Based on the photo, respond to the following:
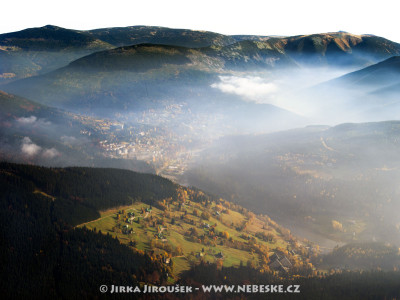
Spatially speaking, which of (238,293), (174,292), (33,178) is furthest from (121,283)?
(33,178)

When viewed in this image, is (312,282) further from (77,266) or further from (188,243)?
(77,266)

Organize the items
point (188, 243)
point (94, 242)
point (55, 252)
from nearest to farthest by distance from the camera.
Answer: point (55, 252) → point (94, 242) → point (188, 243)

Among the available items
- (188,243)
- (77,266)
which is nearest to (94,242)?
(77,266)

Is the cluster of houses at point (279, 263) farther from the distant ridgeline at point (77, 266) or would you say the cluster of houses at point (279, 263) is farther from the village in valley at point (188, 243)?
the distant ridgeline at point (77, 266)

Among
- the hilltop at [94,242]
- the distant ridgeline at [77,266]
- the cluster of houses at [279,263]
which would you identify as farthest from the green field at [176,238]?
the distant ridgeline at [77,266]

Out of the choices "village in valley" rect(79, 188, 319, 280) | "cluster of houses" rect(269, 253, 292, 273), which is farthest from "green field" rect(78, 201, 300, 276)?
"cluster of houses" rect(269, 253, 292, 273)

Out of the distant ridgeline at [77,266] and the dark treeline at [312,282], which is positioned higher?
the distant ridgeline at [77,266]

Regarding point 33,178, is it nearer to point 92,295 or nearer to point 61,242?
point 61,242

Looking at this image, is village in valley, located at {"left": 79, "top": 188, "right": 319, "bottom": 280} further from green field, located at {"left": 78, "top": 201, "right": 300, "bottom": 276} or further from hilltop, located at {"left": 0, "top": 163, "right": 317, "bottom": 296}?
hilltop, located at {"left": 0, "top": 163, "right": 317, "bottom": 296}

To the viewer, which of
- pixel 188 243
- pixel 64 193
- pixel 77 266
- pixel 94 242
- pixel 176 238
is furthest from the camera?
pixel 64 193

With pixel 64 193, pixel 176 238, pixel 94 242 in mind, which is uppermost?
pixel 64 193

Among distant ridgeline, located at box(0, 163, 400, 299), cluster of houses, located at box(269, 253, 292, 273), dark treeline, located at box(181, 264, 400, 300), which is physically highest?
distant ridgeline, located at box(0, 163, 400, 299)

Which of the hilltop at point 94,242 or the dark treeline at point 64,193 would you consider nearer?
the hilltop at point 94,242
